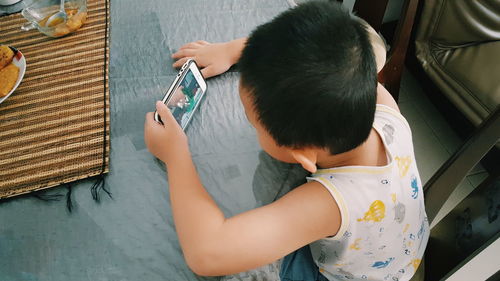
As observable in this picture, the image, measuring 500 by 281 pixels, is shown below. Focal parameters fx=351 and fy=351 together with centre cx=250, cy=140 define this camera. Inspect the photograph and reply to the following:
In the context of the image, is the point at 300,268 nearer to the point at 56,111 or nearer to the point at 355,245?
the point at 355,245

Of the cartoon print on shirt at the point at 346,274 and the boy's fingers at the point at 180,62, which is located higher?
the boy's fingers at the point at 180,62

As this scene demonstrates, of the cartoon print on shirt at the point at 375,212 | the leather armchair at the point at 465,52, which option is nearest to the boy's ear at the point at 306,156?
the cartoon print on shirt at the point at 375,212

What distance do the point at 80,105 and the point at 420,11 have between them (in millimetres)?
1319

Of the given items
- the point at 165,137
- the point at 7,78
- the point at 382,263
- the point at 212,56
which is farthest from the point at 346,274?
the point at 7,78

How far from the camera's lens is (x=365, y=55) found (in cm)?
47

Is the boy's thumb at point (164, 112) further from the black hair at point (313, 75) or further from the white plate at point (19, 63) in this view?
the white plate at point (19, 63)

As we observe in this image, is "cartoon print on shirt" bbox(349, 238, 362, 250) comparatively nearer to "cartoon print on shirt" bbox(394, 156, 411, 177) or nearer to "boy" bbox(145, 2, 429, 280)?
"boy" bbox(145, 2, 429, 280)

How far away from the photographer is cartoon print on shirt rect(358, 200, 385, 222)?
0.57 metres

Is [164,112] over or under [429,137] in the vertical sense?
over

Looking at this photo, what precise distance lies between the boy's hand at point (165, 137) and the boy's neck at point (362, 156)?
10.8 inches

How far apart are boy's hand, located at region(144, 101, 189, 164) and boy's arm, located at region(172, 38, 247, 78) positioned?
180 millimetres

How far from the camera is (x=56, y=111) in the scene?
0.79 metres

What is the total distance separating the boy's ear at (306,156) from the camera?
0.52 m

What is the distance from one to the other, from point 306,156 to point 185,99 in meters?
0.34
